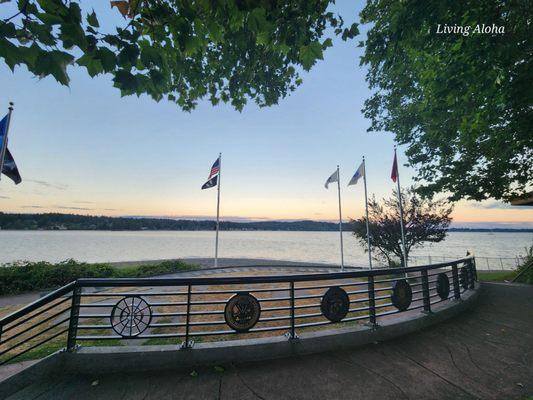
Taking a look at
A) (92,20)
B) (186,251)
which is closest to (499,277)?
(92,20)

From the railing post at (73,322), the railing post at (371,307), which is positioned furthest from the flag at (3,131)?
the railing post at (371,307)

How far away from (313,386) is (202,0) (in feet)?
16.6

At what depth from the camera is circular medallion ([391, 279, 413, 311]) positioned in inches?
212

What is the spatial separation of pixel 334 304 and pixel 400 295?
5.94ft

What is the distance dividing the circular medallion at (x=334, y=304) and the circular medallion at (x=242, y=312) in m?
1.36

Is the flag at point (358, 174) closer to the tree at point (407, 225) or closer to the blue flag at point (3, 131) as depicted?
the tree at point (407, 225)

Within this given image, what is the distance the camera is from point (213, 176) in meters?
19.0

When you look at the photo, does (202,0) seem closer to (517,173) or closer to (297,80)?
(297,80)

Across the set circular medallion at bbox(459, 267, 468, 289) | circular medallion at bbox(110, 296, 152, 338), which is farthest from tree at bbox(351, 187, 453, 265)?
circular medallion at bbox(110, 296, 152, 338)

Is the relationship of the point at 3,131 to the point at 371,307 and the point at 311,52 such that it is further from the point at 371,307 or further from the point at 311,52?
the point at 371,307

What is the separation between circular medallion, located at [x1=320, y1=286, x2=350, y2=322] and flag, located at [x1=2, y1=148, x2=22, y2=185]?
8049 mm

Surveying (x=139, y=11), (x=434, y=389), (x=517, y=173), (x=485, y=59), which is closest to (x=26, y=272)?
(x=139, y=11)

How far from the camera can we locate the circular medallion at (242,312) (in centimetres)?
429

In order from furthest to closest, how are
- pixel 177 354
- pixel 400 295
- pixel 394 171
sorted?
pixel 394 171, pixel 400 295, pixel 177 354
